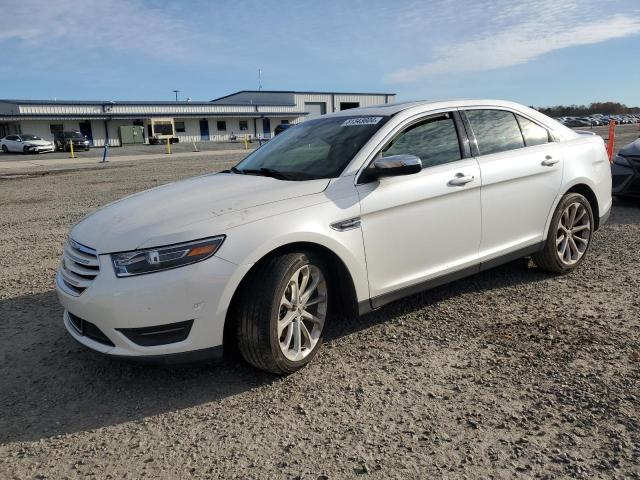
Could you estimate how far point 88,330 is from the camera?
10.2 ft

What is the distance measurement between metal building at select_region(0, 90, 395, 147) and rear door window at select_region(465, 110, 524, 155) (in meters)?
50.7

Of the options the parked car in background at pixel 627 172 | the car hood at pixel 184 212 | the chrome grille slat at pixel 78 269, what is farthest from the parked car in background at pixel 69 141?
the chrome grille slat at pixel 78 269

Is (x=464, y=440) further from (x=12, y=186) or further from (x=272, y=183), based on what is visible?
(x=12, y=186)

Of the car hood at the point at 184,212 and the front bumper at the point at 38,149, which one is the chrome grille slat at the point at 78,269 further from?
the front bumper at the point at 38,149

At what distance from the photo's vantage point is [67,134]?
41.9 meters

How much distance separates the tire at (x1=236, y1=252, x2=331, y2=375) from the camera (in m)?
2.99

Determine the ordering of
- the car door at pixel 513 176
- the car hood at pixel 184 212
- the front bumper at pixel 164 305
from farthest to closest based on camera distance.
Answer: the car door at pixel 513 176, the car hood at pixel 184 212, the front bumper at pixel 164 305

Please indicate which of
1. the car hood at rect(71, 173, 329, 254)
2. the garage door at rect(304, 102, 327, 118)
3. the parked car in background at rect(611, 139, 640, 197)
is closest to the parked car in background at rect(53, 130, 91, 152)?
the garage door at rect(304, 102, 327, 118)

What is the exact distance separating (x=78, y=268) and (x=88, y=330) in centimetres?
37

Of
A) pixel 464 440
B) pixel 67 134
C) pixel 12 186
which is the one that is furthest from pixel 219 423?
pixel 67 134

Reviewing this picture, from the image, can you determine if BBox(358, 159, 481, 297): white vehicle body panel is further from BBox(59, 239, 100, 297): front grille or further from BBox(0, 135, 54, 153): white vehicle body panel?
BBox(0, 135, 54, 153): white vehicle body panel

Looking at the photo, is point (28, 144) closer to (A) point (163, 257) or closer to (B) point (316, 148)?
(B) point (316, 148)

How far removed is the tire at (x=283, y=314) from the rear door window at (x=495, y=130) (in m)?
1.85

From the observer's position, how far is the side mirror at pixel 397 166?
3404mm
